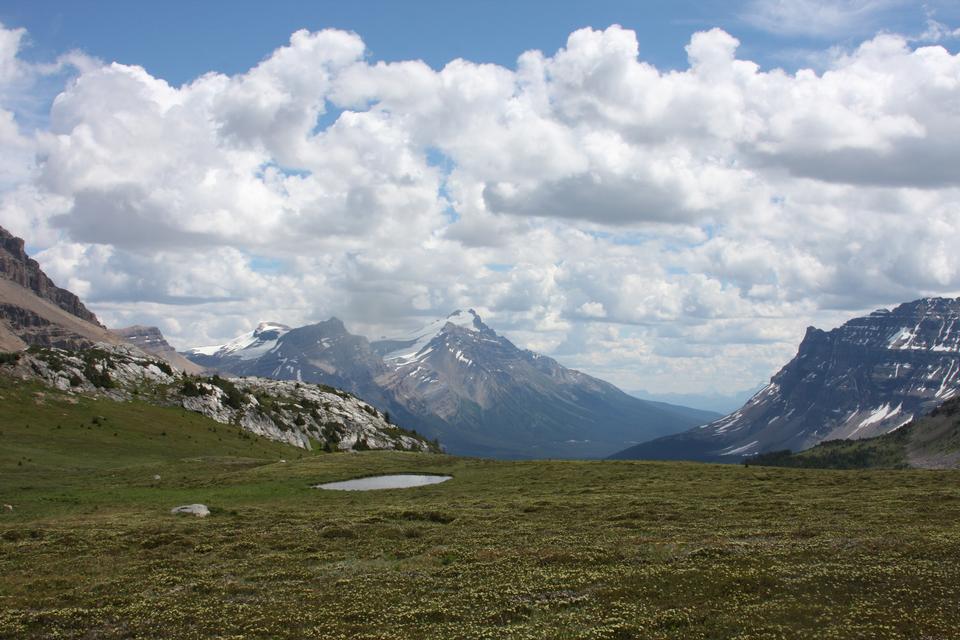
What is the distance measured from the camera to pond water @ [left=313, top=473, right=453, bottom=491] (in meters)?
80.9

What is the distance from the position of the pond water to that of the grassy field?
20.3 ft

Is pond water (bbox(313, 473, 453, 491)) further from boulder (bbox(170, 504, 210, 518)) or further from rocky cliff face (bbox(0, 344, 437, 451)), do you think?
rocky cliff face (bbox(0, 344, 437, 451))

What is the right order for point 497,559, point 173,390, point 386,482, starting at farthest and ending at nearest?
point 173,390
point 386,482
point 497,559

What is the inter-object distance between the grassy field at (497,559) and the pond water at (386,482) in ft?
20.3

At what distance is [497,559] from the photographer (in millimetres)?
37875

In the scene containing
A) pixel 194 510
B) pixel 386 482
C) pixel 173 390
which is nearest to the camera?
pixel 194 510

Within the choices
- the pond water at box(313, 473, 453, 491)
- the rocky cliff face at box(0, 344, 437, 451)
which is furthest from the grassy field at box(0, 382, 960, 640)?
the rocky cliff face at box(0, 344, 437, 451)

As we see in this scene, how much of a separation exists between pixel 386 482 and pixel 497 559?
2015 inches

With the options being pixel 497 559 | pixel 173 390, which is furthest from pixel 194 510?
pixel 173 390

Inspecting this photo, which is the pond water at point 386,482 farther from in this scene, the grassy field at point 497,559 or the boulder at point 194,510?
the boulder at point 194,510

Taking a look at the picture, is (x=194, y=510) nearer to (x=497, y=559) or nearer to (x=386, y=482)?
(x=386, y=482)

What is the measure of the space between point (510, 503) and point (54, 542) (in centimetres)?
3505

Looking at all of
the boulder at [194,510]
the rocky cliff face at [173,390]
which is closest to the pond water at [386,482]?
the boulder at [194,510]

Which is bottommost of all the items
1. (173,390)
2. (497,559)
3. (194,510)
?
(194,510)
